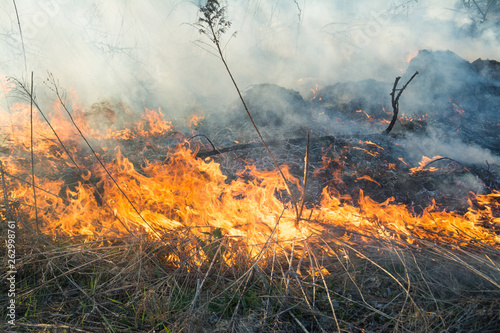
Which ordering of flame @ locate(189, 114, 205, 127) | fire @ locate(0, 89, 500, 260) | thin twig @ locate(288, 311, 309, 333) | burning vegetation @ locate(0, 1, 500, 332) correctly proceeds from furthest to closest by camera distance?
flame @ locate(189, 114, 205, 127) < fire @ locate(0, 89, 500, 260) < burning vegetation @ locate(0, 1, 500, 332) < thin twig @ locate(288, 311, 309, 333)

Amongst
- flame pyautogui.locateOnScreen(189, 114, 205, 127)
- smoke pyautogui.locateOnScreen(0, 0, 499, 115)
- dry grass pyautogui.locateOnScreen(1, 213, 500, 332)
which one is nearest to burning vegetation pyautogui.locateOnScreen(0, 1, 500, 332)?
dry grass pyautogui.locateOnScreen(1, 213, 500, 332)

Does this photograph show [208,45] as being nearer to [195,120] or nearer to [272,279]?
[195,120]

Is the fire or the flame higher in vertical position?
the flame

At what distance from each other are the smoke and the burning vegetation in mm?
4299

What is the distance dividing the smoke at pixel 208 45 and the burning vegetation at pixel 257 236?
4299 mm

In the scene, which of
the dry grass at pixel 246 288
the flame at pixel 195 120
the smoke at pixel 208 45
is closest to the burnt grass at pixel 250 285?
the dry grass at pixel 246 288

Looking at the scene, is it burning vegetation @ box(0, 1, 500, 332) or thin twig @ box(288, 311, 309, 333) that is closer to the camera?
thin twig @ box(288, 311, 309, 333)

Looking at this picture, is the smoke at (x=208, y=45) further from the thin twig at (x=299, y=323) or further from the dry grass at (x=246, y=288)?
the thin twig at (x=299, y=323)

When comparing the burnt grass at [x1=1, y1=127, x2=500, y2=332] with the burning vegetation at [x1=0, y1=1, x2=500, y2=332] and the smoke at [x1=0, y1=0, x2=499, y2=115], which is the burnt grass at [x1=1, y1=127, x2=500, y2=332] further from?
the smoke at [x1=0, y1=0, x2=499, y2=115]

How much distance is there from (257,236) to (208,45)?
660 cm

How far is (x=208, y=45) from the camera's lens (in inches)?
287

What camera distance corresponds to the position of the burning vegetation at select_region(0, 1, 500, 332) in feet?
5.83

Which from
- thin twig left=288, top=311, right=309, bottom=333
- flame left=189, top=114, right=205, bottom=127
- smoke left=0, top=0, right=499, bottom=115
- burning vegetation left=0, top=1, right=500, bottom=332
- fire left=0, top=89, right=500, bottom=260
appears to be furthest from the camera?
smoke left=0, top=0, right=499, bottom=115

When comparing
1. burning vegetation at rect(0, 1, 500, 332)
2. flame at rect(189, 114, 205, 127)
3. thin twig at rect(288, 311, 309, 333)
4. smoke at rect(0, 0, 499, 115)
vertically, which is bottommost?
thin twig at rect(288, 311, 309, 333)
